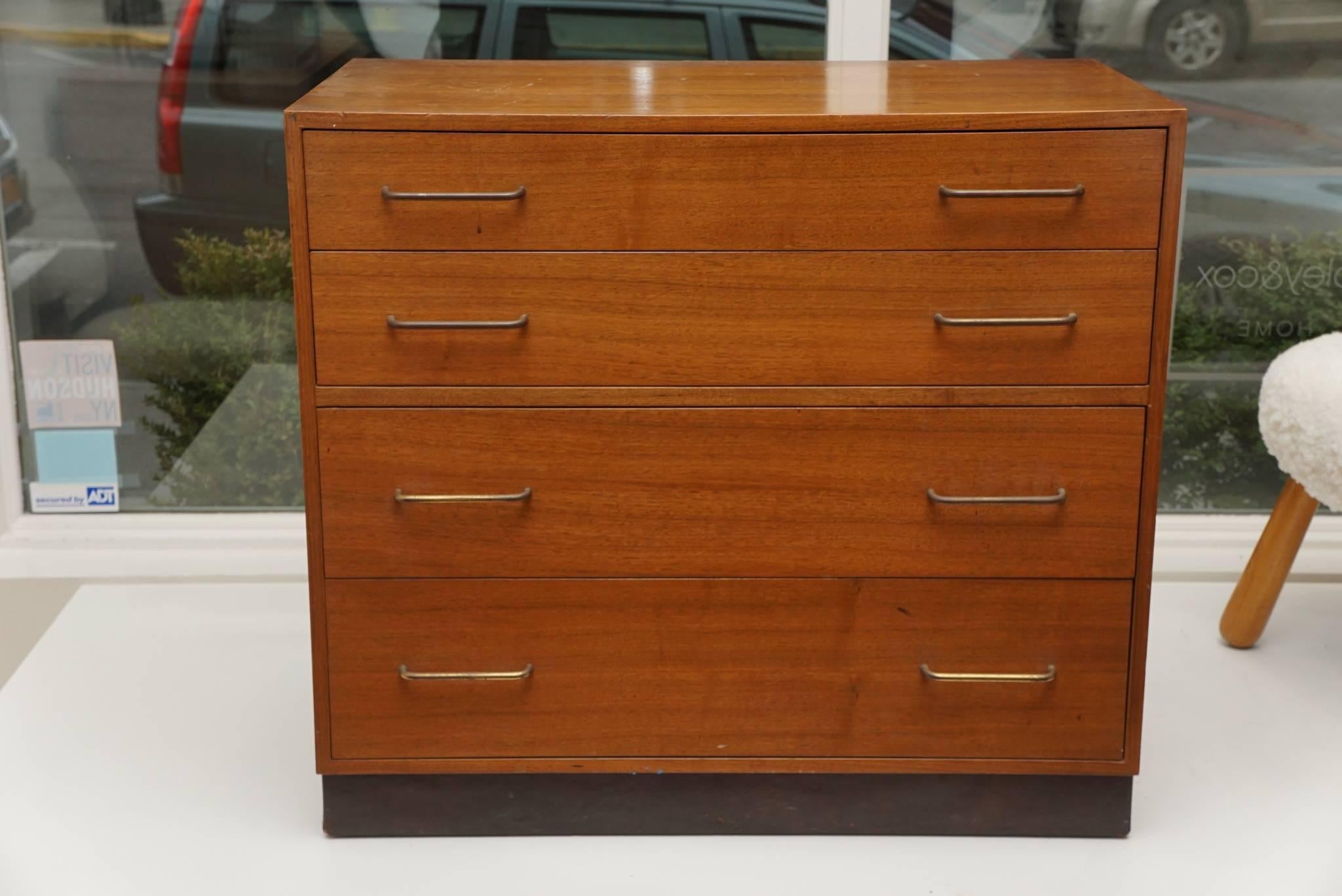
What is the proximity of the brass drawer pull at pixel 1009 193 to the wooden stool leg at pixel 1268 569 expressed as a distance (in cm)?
76

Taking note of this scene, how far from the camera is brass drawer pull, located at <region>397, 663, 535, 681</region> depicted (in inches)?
62.9

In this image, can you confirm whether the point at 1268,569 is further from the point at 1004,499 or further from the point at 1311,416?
the point at 1004,499

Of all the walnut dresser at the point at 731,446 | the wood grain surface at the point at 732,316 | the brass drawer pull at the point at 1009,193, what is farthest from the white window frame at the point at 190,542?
the brass drawer pull at the point at 1009,193

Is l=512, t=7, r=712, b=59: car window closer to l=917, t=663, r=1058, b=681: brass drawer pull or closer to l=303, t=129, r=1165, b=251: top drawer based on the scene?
l=303, t=129, r=1165, b=251: top drawer

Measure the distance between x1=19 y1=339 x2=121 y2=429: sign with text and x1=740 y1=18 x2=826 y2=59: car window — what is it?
1139 millimetres

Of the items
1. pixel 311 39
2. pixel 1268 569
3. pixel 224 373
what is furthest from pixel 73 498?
pixel 1268 569

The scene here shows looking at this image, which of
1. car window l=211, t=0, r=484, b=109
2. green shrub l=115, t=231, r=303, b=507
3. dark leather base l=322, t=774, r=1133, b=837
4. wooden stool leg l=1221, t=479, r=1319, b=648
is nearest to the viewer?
dark leather base l=322, t=774, r=1133, b=837

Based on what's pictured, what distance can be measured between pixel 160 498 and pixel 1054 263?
1.61 m

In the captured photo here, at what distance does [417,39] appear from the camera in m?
2.28

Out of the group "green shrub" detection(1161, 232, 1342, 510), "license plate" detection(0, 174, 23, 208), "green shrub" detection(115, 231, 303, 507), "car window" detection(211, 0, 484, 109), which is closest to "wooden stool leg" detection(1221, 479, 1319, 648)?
"green shrub" detection(1161, 232, 1342, 510)

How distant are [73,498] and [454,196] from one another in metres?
1.31

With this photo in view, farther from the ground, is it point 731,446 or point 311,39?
point 311,39

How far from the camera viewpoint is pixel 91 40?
2.25 metres

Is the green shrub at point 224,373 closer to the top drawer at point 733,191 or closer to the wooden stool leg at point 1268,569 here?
the top drawer at point 733,191
